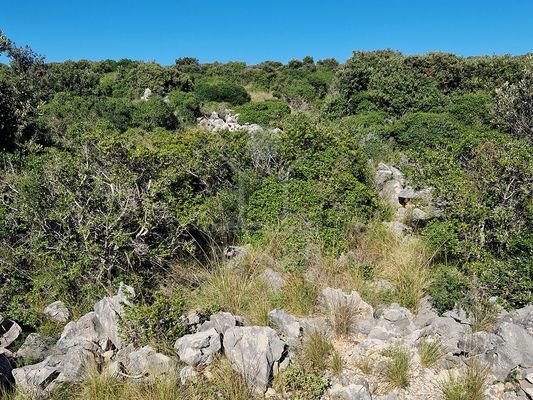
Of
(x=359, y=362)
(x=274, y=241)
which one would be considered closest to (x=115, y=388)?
(x=359, y=362)

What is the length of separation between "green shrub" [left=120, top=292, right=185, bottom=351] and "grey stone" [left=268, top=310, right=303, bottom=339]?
39.8 inches

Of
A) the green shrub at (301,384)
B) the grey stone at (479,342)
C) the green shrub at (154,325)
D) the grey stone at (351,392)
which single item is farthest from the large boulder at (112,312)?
the grey stone at (479,342)

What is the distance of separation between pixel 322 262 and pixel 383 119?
10.9 metres

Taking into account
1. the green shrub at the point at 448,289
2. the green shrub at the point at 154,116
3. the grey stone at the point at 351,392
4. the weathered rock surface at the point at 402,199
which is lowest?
the grey stone at the point at 351,392

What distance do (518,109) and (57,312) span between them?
13.5 meters

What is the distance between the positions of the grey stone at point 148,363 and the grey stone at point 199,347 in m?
0.15

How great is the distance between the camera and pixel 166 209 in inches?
241

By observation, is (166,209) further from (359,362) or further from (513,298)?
(513,298)

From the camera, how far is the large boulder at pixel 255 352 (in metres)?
3.98

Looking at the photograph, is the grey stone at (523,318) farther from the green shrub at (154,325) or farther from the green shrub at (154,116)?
the green shrub at (154,116)

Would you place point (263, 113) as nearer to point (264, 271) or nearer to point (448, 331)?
point (264, 271)

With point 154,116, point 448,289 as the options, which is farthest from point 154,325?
point 154,116

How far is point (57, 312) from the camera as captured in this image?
5.25 meters

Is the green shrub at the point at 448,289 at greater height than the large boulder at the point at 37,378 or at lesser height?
greater
